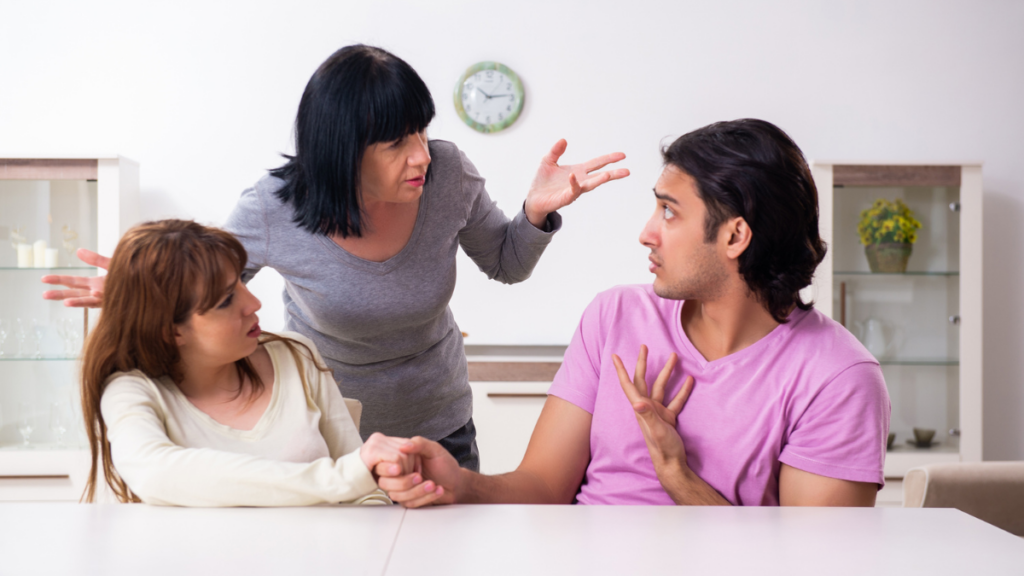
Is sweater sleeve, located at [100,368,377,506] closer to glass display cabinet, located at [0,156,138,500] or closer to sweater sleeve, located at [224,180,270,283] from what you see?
sweater sleeve, located at [224,180,270,283]

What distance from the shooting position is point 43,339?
3.05 meters

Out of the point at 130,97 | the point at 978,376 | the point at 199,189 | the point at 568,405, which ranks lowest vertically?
the point at 978,376

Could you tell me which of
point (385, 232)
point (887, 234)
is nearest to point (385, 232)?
point (385, 232)

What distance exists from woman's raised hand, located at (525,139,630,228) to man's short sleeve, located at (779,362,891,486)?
1.86 feet

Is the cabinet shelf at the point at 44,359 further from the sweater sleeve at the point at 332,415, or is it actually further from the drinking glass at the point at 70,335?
the sweater sleeve at the point at 332,415

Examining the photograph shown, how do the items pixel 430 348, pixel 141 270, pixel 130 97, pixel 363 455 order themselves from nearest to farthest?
1. pixel 363 455
2. pixel 141 270
3. pixel 430 348
4. pixel 130 97

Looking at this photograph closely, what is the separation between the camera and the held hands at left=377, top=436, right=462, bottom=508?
2.89 ft

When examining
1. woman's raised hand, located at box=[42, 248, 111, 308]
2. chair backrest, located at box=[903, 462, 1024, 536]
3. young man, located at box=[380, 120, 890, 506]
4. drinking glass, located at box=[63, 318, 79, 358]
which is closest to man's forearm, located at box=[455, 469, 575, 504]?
young man, located at box=[380, 120, 890, 506]

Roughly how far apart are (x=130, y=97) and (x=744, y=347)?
10.1 feet

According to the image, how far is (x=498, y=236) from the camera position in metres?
1.67

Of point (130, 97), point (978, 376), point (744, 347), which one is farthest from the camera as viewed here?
point (130, 97)

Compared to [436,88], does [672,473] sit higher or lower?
lower

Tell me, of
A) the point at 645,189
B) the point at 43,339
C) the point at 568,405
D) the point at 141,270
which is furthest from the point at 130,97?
the point at 568,405

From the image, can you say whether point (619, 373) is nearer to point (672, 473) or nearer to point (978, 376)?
point (672, 473)
